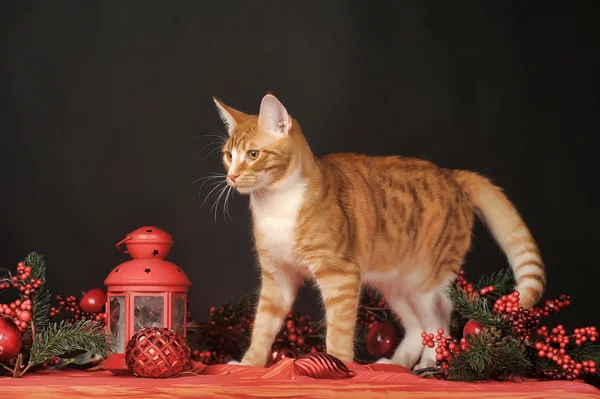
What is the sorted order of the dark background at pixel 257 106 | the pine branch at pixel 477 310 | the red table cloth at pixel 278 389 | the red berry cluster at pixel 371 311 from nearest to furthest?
1. the red table cloth at pixel 278 389
2. the pine branch at pixel 477 310
3. the red berry cluster at pixel 371 311
4. the dark background at pixel 257 106

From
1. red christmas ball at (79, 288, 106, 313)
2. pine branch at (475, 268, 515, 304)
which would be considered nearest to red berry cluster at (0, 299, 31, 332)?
red christmas ball at (79, 288, 106, 313)

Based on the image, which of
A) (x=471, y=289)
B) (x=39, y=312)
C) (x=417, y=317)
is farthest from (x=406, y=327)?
(x=39, y=312)

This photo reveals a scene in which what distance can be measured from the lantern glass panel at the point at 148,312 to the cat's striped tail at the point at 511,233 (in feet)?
2.97

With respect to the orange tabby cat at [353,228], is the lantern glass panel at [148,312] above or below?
below

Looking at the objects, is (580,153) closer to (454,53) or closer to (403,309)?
(454,53)

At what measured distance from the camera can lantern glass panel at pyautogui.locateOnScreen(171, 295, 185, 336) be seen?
2.14 meters

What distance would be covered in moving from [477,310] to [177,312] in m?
0.75

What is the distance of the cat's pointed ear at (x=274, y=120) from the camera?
6.97ft

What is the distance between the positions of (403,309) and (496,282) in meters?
0.28

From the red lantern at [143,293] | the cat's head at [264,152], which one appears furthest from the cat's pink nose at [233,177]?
the red lantern at [143,293]

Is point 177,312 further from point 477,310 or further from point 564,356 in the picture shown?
point 564,356

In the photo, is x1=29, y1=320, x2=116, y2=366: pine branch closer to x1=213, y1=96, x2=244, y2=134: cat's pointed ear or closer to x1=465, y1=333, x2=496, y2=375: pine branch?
x1=213, y1=96, x2=244, y2=134: cat's pointed ear

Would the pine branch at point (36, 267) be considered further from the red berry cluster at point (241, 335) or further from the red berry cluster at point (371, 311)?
the red berry cluster at point (371, 311)

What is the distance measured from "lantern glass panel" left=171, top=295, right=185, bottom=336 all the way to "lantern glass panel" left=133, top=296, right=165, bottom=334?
0.11 feet
